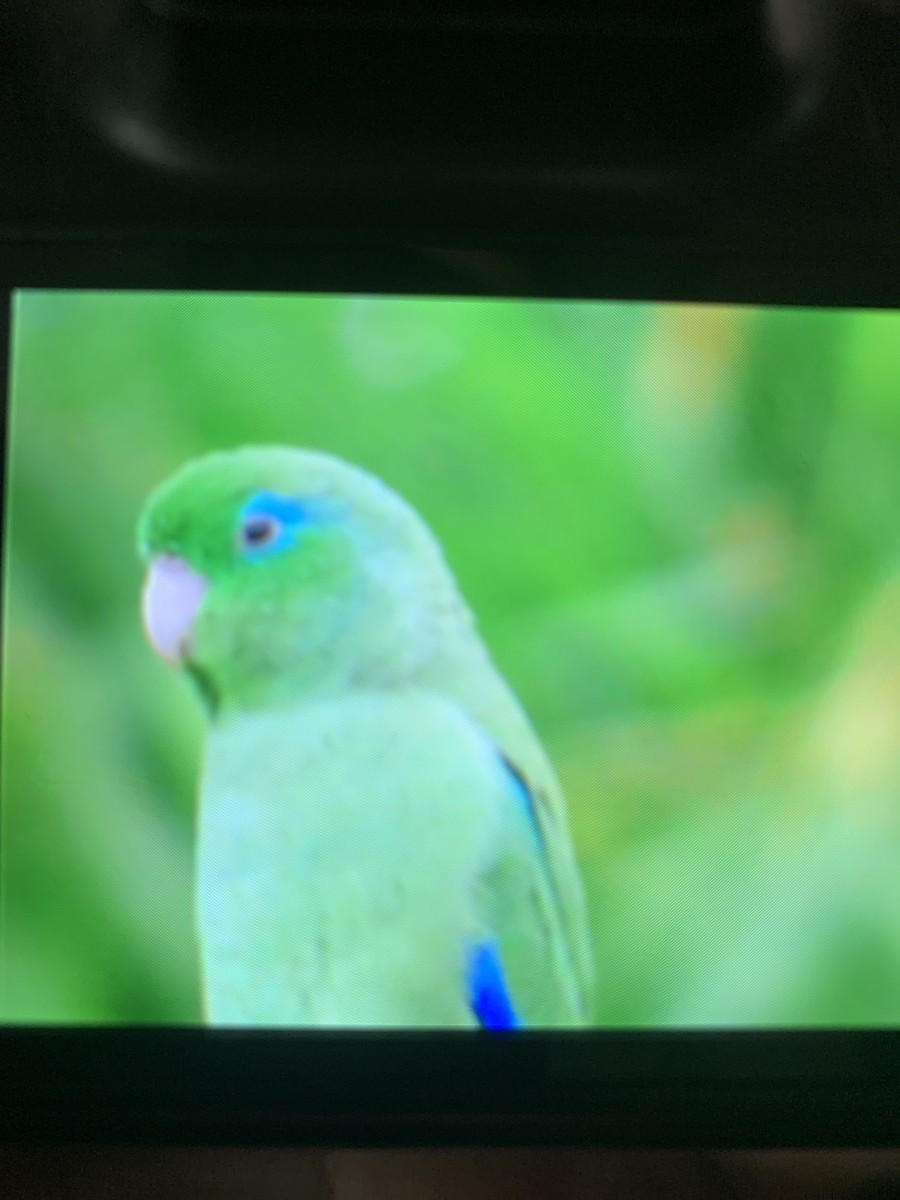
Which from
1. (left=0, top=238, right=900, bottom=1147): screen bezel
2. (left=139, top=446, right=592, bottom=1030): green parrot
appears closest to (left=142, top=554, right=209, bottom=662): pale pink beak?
(left=139, top=446, right=592, bottom=1030): green parrot

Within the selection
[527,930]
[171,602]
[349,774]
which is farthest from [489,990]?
[171,602]

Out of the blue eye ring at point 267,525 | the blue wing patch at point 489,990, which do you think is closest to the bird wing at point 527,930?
the blue wing patch at point 489,990

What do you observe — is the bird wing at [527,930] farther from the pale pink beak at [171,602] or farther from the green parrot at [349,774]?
the pale pink beak at [171,602]

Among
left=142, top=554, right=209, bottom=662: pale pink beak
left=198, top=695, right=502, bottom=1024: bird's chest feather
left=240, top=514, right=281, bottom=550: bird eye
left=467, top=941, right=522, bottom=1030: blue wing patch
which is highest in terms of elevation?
left=240, top=514, right=281, bottom=550: bird eye

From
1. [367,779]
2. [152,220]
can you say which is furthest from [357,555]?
[152,220]

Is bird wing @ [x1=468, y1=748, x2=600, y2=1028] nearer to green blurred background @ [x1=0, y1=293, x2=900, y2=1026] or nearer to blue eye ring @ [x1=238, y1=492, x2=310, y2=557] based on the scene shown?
green blurred background @ [x1=0, y1=293, x2=900, y2=1026]
